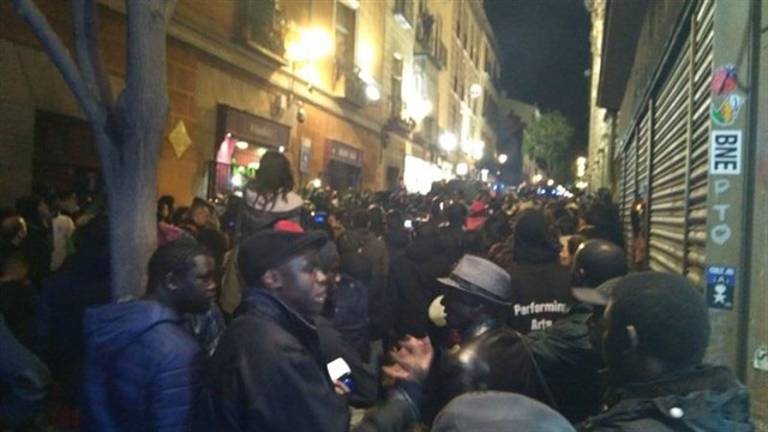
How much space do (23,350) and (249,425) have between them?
1898mm

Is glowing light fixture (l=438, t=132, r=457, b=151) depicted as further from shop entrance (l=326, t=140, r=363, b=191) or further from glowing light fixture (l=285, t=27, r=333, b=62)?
glowing light fixture (l=285, t=27, r=333, b=62)

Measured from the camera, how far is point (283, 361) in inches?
103

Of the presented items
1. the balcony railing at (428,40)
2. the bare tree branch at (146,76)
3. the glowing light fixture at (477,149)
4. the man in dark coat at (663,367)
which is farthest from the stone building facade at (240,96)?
the glowing light fixture at (477,149)

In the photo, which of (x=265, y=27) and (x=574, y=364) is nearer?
(x=574, y=364)

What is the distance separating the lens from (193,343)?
3176 mm

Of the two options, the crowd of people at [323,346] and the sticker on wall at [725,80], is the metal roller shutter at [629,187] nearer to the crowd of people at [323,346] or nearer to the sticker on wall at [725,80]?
the sticker on wall at [725,80]

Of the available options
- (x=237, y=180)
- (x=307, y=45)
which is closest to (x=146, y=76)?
(x=237, y=180)

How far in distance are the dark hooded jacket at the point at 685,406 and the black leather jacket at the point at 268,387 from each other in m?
0.86

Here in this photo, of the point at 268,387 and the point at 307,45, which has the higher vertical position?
the point at 307,45

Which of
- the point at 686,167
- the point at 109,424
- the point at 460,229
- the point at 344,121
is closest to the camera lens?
the point at 109,424

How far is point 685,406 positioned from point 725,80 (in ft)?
10.1

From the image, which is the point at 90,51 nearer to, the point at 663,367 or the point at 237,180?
the point at 663,367

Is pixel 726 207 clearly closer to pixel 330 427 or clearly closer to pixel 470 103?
pixel 330 427

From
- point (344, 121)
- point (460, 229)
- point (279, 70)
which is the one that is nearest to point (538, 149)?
point (344, 121)
